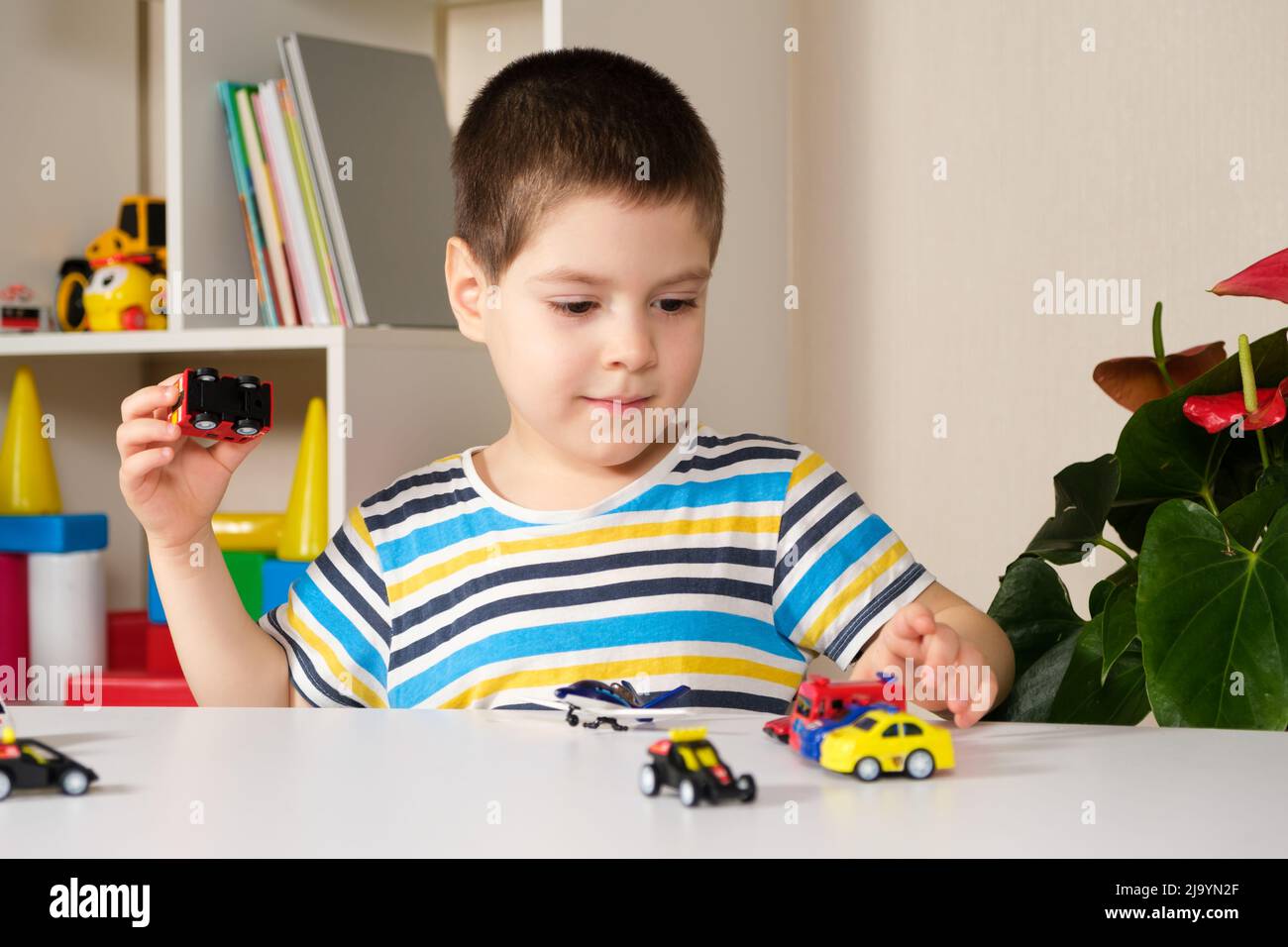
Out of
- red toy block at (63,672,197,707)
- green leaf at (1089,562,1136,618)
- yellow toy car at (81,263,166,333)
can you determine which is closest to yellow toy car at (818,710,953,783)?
green leaf at (1089,562,1136,618)

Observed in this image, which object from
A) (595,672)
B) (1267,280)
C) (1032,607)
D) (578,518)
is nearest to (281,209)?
(578,518)

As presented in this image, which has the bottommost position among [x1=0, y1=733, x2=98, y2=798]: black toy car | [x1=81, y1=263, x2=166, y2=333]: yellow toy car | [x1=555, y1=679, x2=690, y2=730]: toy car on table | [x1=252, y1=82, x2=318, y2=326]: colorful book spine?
[x1=555, y1=679, x2=690, y2=730]: toy car on table

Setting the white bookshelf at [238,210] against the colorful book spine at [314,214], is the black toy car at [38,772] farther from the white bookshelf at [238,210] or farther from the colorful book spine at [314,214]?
the colorful book spine at [314,214]

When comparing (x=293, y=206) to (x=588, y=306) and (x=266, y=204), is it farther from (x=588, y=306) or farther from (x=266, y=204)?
(x=588, y=306)

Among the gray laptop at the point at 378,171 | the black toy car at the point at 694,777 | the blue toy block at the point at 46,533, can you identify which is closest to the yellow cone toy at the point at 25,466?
the blue toy block at the point at 46,533

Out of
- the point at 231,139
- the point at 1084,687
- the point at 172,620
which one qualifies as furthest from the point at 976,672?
the point at 231,139

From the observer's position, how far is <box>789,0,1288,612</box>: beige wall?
1.50 meters

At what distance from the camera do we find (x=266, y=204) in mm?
1549

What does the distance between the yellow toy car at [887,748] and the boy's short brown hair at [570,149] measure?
52 cm

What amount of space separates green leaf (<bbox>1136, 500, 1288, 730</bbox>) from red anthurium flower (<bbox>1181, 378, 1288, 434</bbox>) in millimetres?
80

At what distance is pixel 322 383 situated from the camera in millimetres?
1867

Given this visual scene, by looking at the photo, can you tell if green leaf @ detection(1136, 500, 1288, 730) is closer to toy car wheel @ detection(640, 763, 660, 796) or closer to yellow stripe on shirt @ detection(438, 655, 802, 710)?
yellow stripe on shirt @ detection(438, 655, 802, 710)
